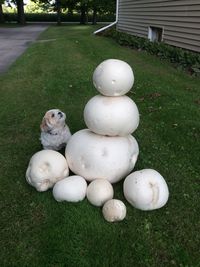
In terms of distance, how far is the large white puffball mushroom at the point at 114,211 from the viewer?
365 centimetres

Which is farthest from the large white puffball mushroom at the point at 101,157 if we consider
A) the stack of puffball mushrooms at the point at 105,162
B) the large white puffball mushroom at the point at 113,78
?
the large white puffball mushroom at the point at 113,78

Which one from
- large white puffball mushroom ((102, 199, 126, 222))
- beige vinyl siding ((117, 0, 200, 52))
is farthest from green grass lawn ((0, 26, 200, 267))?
beige vinyl siding ((117, 0, 200, 52))

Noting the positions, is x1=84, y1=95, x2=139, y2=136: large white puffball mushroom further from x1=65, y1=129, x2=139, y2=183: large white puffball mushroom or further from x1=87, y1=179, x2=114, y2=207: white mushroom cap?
x1=87, y1=179, x2=114, y2=207: white mushroom cap

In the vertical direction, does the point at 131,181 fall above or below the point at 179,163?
above

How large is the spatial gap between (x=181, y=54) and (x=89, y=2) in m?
27.6

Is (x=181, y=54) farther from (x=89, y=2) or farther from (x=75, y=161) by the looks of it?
(x=89, y=2)

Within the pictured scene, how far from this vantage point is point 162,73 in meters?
9.74

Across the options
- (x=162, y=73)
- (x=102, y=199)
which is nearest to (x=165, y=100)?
(x=162, y=73)

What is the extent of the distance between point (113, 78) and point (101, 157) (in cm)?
91

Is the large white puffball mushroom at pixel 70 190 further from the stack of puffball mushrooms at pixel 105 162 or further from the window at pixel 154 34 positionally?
the window at pixel 154 34

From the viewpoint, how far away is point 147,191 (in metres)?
3.72

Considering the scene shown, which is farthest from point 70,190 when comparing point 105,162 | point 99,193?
point 105,162

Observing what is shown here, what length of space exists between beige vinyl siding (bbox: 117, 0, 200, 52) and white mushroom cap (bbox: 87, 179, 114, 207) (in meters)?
7.60

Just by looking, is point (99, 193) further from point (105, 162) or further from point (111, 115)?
point (111, 115)
